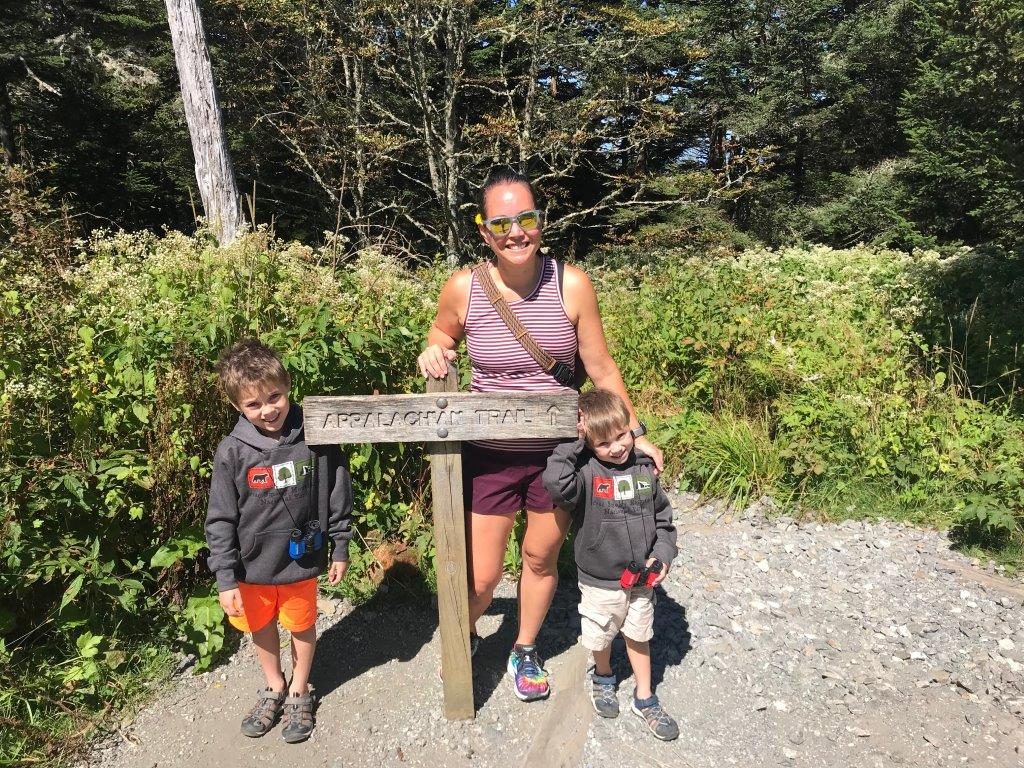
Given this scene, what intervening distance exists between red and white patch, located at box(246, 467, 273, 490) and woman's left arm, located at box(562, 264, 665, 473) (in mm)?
1201

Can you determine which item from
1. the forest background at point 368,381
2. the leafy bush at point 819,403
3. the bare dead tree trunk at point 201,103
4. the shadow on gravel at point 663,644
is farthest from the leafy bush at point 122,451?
the bare dead tree trunk at point 201,103

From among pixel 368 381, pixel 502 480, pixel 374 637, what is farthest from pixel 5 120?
pixel 502 480

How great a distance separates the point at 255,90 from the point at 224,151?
7.46m

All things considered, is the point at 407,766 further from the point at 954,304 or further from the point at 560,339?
the point at 954,304

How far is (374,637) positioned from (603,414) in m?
1.75

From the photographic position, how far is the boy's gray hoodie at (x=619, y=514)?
96.9 inches

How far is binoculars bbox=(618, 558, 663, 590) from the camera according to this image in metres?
2.49

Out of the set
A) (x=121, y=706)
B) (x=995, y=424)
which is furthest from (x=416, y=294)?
(x=995, y=424)

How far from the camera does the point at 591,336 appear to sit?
2.47m

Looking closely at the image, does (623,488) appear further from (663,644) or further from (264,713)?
(264,713)

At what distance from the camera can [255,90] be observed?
14.9m

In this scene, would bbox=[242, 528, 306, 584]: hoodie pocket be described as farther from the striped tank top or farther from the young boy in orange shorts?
the striped tank top

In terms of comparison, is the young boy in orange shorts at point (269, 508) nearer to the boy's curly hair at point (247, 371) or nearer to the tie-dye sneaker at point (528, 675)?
the boy's curly hair at point (247, 371)

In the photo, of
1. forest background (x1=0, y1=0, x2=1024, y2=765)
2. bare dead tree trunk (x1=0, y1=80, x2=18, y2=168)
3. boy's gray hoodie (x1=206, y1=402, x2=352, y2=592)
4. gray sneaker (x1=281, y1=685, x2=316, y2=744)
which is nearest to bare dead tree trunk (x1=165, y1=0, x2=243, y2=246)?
forest background (x1=0, y1=0, x2=1024, y2=765)
